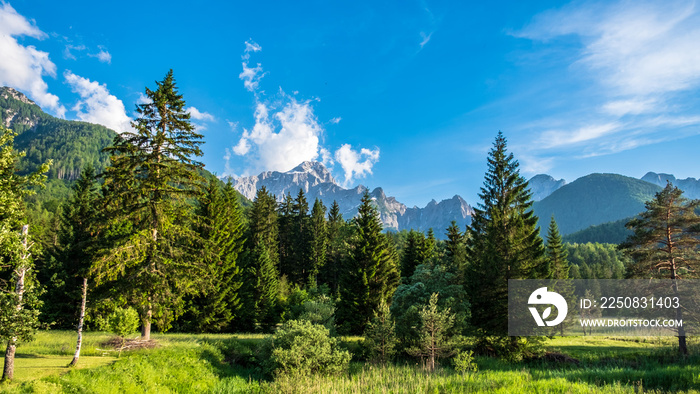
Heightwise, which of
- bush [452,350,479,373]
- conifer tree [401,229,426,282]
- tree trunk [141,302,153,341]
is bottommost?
bush [452,350,479,373]

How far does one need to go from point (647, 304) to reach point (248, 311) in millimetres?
36362

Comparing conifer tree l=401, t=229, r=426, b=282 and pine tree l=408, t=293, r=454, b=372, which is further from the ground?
conifer tree l=401, t=229, r=426, b=282

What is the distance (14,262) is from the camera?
10.4 meters

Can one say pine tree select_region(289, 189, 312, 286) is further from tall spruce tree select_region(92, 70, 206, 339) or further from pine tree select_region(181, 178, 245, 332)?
tall spruce tree select_region(92, 70, 206, 339)

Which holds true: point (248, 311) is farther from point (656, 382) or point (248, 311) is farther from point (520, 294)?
point (656, 382)

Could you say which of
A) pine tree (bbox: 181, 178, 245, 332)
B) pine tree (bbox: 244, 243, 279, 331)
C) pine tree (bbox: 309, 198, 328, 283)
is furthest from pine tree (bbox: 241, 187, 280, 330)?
pine tree (bbox: 309, 198, 328, 283)

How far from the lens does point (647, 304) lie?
24.2 m

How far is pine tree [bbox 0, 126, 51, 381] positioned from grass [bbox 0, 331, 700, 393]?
1.70m

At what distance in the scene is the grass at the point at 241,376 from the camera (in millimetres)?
11688

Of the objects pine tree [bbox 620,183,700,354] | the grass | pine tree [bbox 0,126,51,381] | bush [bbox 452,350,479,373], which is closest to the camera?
pine tree [bbox 0,126,51,381]

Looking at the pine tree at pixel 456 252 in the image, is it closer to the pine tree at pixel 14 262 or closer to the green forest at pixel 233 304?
the green forest at pixel 233 304

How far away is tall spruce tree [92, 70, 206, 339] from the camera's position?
56.4 feet

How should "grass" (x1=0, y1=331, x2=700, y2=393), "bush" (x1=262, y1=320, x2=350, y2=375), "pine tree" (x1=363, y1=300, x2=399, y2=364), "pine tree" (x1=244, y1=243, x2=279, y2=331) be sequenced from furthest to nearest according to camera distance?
"pine tree" (x1=244, y1=243, x2=279, y2=331), "pine tree" (x1=363, y1=300, x2=399, y2=364), "bush" (x1=262, y1=320, x2=350, y2=375), "grass" (x1=0, y1=331, x2=700, y2=393)

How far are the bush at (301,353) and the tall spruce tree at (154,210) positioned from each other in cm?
637
